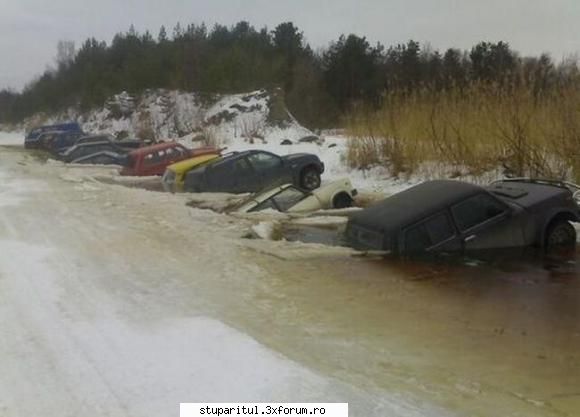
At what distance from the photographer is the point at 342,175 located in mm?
21391

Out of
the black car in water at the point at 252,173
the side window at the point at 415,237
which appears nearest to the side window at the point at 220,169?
the black car in water at the point at 252,173

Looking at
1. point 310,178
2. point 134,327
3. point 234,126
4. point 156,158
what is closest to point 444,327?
point 134,327

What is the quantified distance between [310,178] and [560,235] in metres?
9.08

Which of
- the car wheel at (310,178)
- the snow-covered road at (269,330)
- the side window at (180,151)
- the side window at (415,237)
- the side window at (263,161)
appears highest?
the side window at (180,151)

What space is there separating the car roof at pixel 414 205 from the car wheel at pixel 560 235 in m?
1.21

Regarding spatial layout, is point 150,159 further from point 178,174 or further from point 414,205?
point 414,205

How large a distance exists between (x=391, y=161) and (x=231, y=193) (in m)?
4.82

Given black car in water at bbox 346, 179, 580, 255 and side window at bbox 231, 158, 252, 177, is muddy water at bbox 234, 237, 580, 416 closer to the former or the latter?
black car in water at bbox 346, 179, 580, 255

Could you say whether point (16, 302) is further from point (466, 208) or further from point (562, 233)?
point (562, 233)

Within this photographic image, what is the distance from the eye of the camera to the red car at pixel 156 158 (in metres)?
25.0

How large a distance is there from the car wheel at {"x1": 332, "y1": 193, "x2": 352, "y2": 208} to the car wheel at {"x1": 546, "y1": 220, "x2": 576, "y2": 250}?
195 inches

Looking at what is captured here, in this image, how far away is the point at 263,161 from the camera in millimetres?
18594

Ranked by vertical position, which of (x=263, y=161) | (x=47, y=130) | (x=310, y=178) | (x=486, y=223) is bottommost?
(x=486, y=223)

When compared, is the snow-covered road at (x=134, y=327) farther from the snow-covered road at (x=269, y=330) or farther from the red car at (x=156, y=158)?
the red car at (x=156, y=158)
